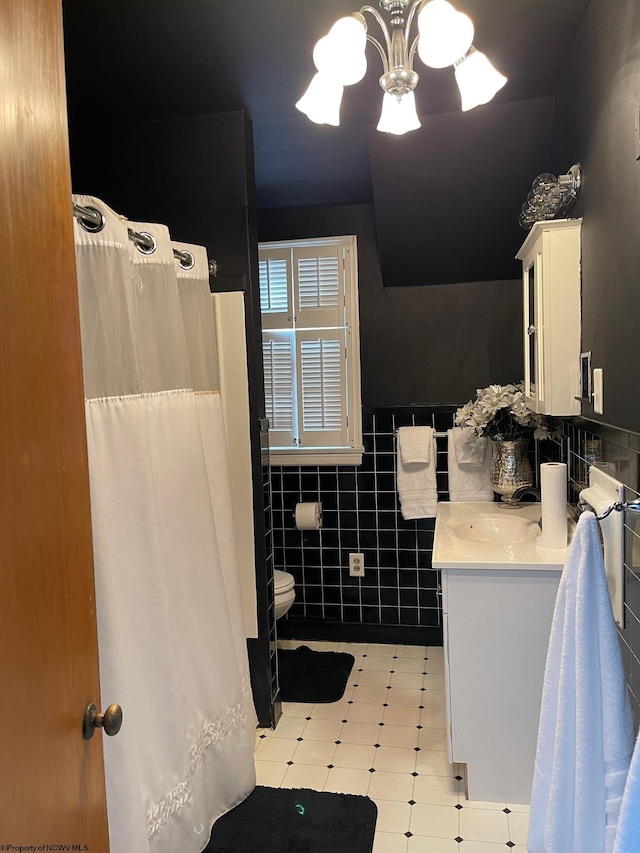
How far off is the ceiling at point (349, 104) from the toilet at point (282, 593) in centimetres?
161

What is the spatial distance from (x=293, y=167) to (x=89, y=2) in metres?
1.25

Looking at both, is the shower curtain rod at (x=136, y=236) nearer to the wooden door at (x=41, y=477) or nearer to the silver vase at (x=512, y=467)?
the wooden door at (x=41, y=477)

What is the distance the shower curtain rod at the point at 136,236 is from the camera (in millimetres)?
1502

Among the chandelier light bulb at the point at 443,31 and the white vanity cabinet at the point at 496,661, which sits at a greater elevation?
the chandelier light bulb at the point at 443,31

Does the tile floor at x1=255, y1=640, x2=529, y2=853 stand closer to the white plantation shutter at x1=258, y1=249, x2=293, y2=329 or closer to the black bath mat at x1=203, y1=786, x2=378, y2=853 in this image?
the black bath mat at x1=203, y1=786, x2=378, y2=853

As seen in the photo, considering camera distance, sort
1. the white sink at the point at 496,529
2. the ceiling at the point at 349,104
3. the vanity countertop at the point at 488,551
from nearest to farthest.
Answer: the ceiling at the point at 349,104
the vanity countertop at the point at 488,551
the white sink at the point at 496,529

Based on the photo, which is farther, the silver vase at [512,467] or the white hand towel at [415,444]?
the white hand towel at [415,444]

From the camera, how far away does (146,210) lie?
8.20 feet

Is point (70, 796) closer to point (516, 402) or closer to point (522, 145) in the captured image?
point (516, 402)

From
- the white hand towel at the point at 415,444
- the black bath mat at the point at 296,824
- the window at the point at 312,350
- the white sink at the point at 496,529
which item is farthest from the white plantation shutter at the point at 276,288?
the black bath mat at the point at 296,824

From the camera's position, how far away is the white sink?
2568mm

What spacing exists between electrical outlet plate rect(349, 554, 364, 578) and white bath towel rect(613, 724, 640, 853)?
2.48 meters

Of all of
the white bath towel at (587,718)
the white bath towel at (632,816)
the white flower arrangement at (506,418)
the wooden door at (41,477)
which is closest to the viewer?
the wooden door at (41,477)

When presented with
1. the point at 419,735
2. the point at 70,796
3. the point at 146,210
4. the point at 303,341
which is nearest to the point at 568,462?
the point at 419,735
